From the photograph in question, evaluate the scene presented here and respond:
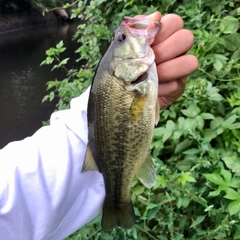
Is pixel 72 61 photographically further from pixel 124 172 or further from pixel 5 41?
pixel 124 172

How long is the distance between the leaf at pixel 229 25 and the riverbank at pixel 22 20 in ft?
94.5

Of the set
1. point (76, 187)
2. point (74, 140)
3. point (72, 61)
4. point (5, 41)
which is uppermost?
point (74, 140)

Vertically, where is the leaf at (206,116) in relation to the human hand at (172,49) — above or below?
below

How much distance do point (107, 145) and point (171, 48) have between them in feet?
1.17

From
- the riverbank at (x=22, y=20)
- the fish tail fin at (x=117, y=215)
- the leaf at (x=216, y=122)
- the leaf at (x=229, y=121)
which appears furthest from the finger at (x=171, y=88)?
the riverbank at (x=22, y=20)

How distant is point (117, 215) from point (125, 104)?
1.35 feet

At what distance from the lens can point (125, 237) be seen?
6.84 feet

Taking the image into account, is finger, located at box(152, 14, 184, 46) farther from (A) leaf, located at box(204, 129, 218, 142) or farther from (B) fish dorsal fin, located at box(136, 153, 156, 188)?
(A) leaf, located at box(204, 129, 218, 142)

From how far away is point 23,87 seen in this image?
46.3 feet

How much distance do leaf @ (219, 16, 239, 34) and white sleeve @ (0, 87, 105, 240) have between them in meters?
1.52

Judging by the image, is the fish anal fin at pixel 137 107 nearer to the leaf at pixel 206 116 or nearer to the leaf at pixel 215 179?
the leaf at pixel 215 179

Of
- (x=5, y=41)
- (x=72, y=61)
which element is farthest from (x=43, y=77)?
(x=5, y=41)

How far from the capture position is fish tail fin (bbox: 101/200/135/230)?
4.87 ft

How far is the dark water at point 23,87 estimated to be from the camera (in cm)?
1046
